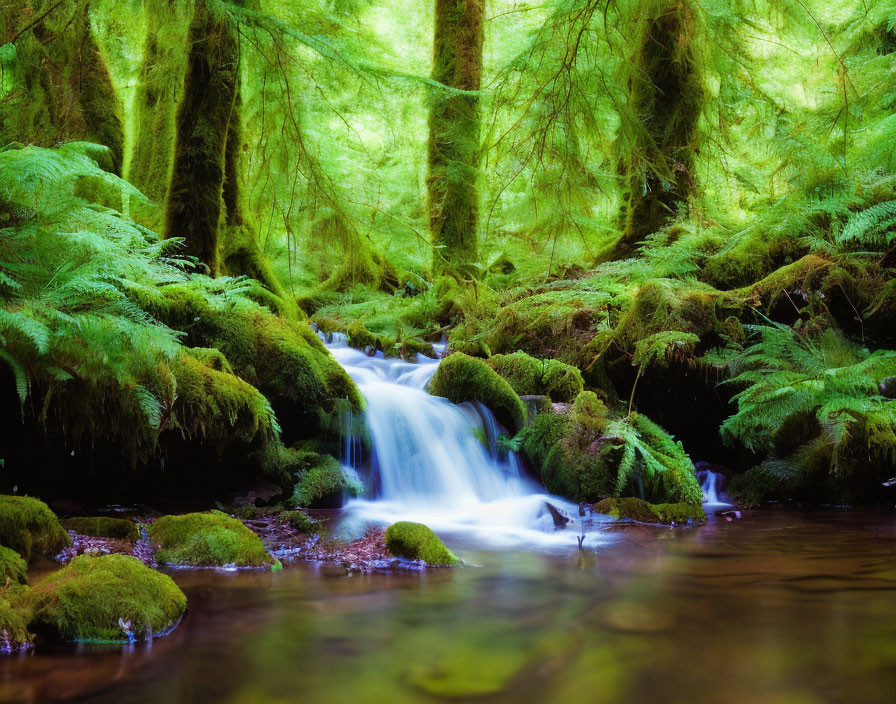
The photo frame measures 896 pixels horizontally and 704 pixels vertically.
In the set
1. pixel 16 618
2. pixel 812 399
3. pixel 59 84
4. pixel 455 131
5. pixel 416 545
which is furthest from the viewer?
pixel 455 131

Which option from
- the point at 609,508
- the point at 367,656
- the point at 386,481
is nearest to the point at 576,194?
the point at 367,656

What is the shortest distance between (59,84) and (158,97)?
9.93 ft

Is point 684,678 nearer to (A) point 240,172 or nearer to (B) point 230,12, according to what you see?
(B) point 230,12

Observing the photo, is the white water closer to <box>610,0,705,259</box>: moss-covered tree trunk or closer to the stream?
the stream

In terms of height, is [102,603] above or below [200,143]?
below

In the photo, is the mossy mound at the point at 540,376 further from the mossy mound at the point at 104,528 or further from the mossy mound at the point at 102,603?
the mossy mound at the point at 102,603

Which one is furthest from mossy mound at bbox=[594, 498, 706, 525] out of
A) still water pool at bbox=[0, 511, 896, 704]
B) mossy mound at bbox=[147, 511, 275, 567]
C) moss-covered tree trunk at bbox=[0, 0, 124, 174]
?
moss-covered tree trunk at bbox=[0, 0, 124, 174]

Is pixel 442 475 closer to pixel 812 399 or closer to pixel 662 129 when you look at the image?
pixel 812 399

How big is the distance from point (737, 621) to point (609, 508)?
3.05 meters

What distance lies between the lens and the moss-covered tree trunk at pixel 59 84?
17.0 feet

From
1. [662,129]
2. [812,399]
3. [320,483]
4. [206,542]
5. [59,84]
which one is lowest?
[206,542]

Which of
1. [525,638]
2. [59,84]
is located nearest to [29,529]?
[525,638]

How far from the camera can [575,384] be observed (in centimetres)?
829

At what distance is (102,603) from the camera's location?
116 inches
